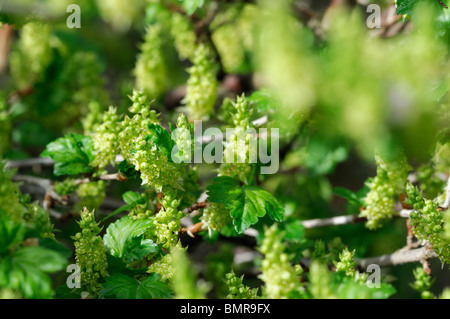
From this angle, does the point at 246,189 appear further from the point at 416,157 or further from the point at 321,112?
the point at 416,157

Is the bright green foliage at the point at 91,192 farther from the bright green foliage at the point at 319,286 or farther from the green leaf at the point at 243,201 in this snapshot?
the bright green foliage at the point at 319,286

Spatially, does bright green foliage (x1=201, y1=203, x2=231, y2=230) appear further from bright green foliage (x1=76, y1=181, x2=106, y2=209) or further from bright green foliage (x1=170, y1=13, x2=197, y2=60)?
bright green foliage (x1=170, y1=13, x2=197, y2=60)

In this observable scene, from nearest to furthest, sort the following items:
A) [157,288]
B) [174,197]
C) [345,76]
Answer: [157,288], [174,197], [345,76]

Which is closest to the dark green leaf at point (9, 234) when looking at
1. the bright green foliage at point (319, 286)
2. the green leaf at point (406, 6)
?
the bright green foliage at point (319, 286)

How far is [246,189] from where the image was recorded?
0.98 m

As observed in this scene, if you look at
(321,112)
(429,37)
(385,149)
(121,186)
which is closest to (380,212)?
(385,149)

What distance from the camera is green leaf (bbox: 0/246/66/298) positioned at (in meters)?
0.69

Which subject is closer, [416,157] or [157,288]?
[157,288]

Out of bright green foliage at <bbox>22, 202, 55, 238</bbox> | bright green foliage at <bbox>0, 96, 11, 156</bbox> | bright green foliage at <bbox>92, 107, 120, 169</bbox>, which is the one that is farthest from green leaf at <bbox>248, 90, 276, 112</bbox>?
bright green foliage at <bbox>0, 96, 11, 156</bbox>

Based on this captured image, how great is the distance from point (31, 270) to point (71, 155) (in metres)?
0.44

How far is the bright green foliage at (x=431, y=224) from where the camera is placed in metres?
0.88

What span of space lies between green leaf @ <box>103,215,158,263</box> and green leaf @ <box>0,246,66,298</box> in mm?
187

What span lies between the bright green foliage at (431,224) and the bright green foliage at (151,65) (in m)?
0.91

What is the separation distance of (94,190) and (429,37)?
0.88 meters
